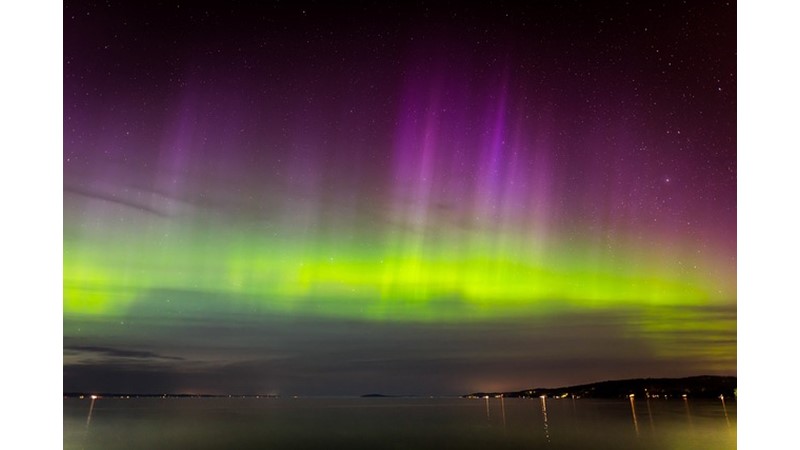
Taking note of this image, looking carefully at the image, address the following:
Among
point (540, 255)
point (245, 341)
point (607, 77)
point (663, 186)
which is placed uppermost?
point (607, 77)

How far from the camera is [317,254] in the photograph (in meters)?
6.96

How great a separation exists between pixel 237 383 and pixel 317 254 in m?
2.90

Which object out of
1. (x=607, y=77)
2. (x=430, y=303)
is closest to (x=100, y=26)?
(x=607, y=77)

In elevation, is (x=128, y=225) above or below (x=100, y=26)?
below

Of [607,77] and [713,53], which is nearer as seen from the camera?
[713,53]

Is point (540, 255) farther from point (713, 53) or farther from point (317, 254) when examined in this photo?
point (713, 53)

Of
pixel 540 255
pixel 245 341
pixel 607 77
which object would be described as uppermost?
pixel 607 77
